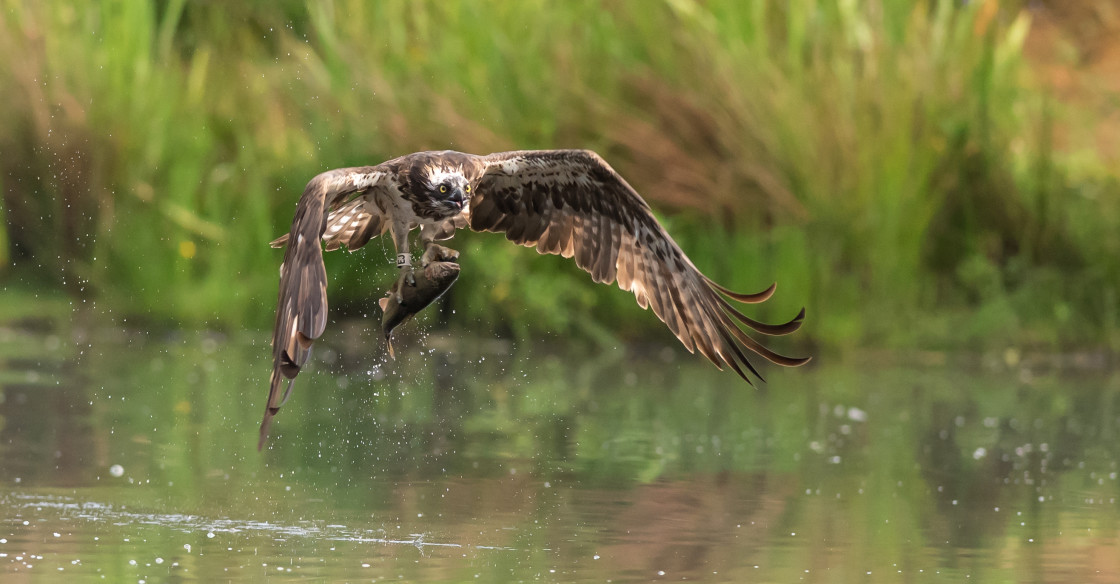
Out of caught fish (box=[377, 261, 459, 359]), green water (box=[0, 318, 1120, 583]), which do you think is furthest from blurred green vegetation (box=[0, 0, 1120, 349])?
caught fish (box=[377, 261, 459, 359])

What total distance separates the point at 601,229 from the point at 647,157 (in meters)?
5.40

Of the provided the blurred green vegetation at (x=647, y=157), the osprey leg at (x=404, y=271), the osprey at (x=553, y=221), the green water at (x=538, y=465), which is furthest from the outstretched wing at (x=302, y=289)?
the blurred green vegetation at (x=647, y=157)

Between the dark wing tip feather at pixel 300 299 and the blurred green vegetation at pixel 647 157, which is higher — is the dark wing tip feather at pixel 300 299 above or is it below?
below

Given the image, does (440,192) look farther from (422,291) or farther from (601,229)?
(601,229)

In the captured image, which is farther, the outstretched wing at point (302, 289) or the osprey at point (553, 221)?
the osprey at point (553, 221)

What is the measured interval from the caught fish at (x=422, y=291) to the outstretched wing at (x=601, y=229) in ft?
3.06

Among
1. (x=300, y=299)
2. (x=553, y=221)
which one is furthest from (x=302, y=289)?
(x=553, y=221)

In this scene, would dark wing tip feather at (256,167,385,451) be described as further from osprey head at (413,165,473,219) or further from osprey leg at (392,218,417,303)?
osprey head at (413,165,473,219)

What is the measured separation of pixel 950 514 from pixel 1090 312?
6008 millimetres

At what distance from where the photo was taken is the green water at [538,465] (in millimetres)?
6914

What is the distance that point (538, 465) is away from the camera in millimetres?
9078

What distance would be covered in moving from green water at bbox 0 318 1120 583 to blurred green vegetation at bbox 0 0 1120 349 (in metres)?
0.47

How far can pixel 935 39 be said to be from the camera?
1374 cm

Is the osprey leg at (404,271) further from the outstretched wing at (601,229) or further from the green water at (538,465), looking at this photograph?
the green water at (538,465)
